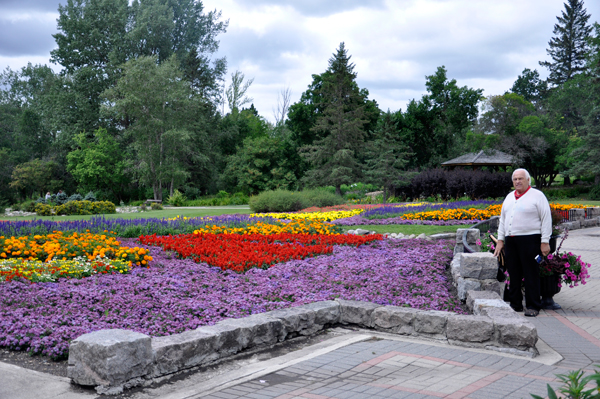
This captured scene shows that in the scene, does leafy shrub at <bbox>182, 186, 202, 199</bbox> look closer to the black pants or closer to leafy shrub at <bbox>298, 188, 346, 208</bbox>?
leafy shrub at <bbox>298, 188, 346, 208</bbox>

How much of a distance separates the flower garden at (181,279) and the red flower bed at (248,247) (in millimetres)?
23

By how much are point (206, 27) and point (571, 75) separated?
44655 mm

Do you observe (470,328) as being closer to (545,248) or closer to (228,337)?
(545,248)

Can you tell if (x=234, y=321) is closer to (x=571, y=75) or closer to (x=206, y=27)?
(x=206, y=27)

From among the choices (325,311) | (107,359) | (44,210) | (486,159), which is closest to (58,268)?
(107,359)

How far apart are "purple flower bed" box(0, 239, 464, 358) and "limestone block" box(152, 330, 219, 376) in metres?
0.70

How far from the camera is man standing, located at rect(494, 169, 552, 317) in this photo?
222 inches

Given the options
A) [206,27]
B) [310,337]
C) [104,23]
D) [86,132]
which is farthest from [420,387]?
[206,27]

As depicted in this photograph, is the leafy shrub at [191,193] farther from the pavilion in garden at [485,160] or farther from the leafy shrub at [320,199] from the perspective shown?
the pavilion in garden at [485,160]

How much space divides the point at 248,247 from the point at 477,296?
481cm

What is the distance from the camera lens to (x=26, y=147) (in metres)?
48.0

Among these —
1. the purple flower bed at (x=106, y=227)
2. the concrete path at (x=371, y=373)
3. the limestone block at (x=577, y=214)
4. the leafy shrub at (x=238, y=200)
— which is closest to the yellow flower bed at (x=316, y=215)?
the purple flower bed at (x=106, y=227)

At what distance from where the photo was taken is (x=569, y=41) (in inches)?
2379

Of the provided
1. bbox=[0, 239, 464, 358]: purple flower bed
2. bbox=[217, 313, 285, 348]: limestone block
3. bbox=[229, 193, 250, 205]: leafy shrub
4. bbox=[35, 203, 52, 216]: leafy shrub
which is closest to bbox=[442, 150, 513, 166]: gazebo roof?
bbox=[229, 193, 250, 205]: leafy shrub
